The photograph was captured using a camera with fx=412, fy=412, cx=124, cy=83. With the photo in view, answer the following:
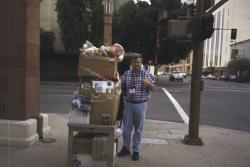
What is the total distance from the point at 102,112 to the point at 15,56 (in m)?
2.48

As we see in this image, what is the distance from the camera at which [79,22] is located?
36844 mm

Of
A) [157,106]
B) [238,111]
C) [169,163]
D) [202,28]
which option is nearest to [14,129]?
[169,163]

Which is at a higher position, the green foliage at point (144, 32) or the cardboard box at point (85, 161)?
the green foliage at point (144, 32)

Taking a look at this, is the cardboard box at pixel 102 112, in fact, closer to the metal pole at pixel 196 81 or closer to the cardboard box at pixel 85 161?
the cardboard box at pixel 85 161

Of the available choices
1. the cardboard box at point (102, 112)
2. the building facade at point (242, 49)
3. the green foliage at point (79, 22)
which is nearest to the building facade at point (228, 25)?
the building facade at point (242, 49)

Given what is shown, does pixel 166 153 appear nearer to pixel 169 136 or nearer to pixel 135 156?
pixel 135 156

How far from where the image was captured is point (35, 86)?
8289 millimetres

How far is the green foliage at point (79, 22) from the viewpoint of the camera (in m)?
→ 36.3

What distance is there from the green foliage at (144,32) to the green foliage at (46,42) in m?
6.10

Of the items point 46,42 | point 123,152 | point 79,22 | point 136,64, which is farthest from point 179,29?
A: point 46,42

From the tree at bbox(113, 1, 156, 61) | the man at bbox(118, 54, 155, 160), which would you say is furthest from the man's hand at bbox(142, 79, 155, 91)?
the tree at bbox(113, 1, 156, 61)

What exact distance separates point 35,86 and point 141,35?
1251 inches

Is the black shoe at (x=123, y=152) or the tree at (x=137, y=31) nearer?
the black shoe at (x=123, y=152)

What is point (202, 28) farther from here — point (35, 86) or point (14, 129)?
point (14, 129)
